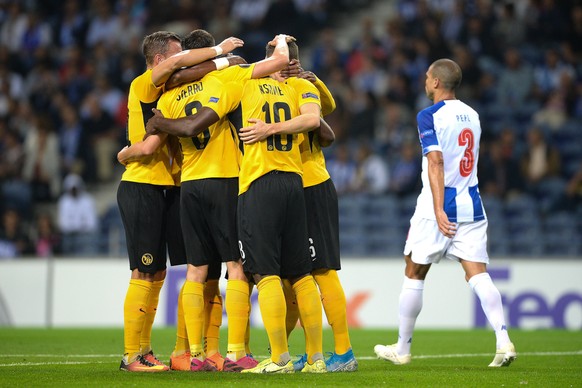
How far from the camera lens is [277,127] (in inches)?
284

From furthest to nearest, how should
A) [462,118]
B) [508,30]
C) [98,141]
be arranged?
1. [98,141]
2. [508,30]
3. [462,118]

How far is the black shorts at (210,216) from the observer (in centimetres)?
746

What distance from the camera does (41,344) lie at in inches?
423

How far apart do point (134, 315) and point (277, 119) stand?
187 centimetres

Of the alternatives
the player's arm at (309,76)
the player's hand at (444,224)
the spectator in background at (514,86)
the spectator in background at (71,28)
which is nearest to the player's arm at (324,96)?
the player's arm at (309,76)

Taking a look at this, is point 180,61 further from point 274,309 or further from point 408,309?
point 408,309

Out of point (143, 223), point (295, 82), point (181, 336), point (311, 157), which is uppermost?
point (295, 82)

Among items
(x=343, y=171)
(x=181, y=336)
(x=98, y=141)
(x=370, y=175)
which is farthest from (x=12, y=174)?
(x=181, y=336)

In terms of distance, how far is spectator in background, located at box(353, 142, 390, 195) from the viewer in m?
17.3

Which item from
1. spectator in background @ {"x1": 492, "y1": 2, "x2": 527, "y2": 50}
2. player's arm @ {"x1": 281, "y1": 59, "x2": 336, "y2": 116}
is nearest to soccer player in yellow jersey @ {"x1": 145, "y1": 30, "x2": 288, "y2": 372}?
player's arm @ {"x1": 281, "y1": 59, "x2": 336, "y2": 116}

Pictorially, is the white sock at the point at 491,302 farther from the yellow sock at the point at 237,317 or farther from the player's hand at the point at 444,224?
the yellow sock at the point at 237,317

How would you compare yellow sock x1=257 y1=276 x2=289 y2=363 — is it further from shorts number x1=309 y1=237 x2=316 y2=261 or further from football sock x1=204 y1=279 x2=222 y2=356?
football sock x1=204 y1=279 x2=222 y2=356

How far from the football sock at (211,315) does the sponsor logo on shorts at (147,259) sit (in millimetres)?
473

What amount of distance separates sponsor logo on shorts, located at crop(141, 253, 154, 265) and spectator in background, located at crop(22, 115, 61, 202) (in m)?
11.4
